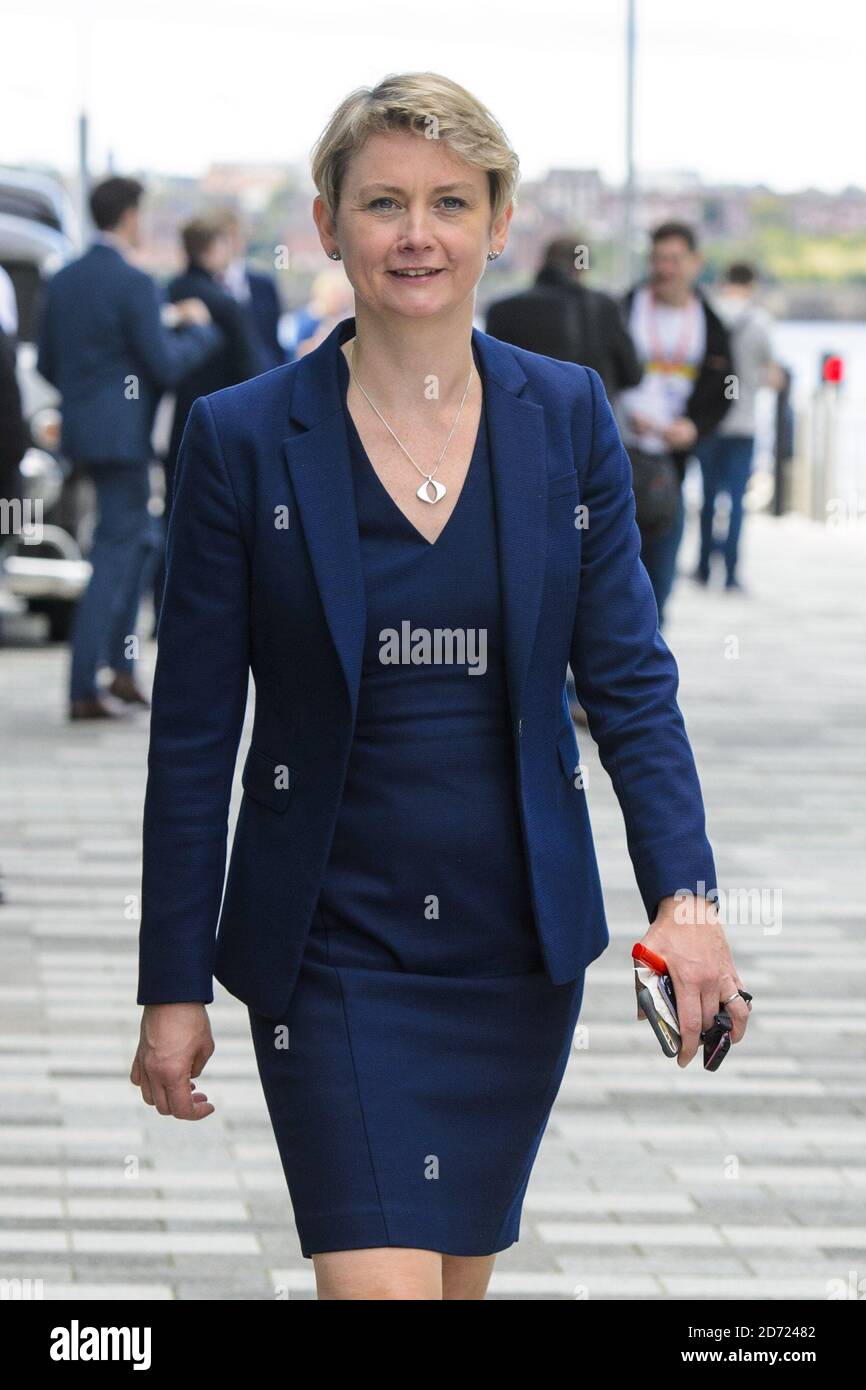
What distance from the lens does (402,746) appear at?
9.23 feet

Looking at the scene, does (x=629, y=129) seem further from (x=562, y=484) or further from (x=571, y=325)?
(x=562, y=484)

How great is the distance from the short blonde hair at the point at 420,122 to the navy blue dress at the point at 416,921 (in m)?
0.34

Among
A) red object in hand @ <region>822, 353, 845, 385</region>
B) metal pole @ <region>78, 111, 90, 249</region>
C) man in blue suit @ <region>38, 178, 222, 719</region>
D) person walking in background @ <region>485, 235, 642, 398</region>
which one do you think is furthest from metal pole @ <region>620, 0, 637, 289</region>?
person walking in background @ <region>485, 235, 642, 398</region>

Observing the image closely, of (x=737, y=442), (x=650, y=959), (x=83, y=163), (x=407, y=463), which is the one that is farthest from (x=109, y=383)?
(x=83, y=163)

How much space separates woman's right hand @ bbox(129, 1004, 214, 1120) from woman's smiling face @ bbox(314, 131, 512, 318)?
31.7 inches

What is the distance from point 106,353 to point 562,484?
7.59 m

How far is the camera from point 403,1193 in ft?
9.09

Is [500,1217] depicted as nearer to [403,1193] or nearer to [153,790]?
[403,1193]

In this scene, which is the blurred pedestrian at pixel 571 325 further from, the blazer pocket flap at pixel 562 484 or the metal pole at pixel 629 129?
the metal pole at pixel 629 129

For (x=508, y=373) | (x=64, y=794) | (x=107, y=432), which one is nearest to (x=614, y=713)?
(x=508, y=373)

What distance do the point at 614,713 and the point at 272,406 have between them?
0.51 m

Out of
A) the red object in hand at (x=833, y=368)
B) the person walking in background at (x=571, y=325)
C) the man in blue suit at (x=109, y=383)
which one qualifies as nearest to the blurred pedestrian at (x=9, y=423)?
the person walking in background at (x=571, y=325)

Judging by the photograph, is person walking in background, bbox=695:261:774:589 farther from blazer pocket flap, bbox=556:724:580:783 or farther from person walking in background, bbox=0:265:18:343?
blazer pocket flap, bbox=556:724:580:783

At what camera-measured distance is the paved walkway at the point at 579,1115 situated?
4375 millimetres
